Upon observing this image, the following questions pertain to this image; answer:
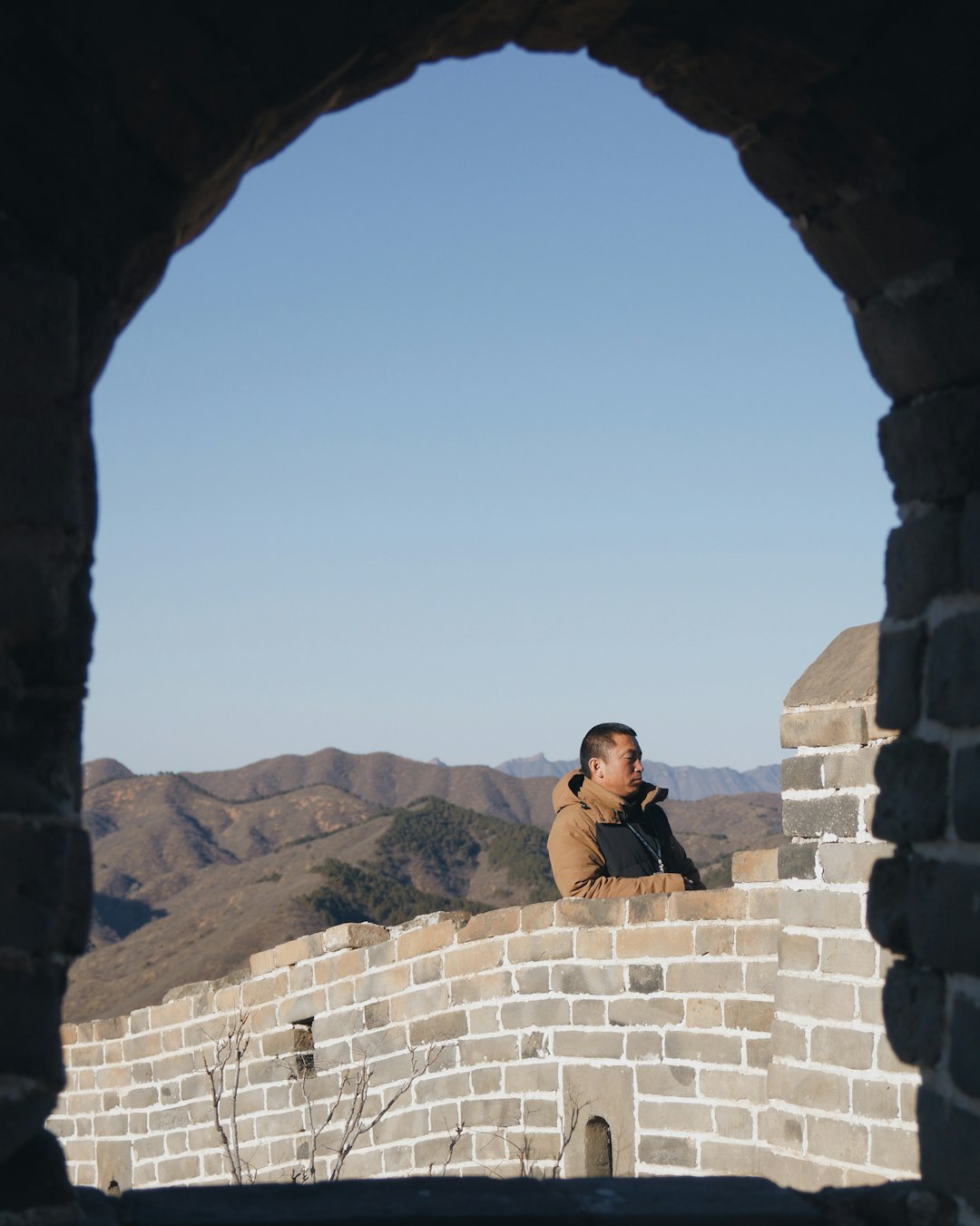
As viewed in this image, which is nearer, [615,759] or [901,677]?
[901,677]

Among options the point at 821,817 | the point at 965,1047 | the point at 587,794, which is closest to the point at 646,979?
the point at 587,794

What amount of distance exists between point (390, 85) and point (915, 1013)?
2138 mm

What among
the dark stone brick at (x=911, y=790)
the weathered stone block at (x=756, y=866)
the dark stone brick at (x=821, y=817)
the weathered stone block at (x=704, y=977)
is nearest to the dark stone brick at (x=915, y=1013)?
the dark stone brick at (x=911, y=790)

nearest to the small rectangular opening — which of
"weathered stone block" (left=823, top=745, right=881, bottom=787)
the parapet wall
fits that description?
the parapet wall

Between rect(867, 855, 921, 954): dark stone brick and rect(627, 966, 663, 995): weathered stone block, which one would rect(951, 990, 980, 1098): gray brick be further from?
rect(627, 966, 663, 995): weathered stone block

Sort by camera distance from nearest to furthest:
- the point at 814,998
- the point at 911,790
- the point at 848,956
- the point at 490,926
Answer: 1. the point at 911,790
2. the point at 848,956
3. the point at 814,998
4. the point at 490,926

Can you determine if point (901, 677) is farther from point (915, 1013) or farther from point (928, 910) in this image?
point (915, 1013)

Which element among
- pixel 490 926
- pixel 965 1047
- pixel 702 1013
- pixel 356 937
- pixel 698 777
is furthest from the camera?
pixel 698 777

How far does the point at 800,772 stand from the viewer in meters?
5.83

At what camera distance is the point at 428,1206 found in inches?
112

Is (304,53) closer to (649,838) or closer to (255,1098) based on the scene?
(649,838)

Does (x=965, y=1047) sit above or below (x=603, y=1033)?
above

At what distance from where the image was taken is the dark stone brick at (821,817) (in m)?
5.62

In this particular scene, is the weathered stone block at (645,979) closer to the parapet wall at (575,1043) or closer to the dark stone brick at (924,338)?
the parapet wall at (575,1043)
